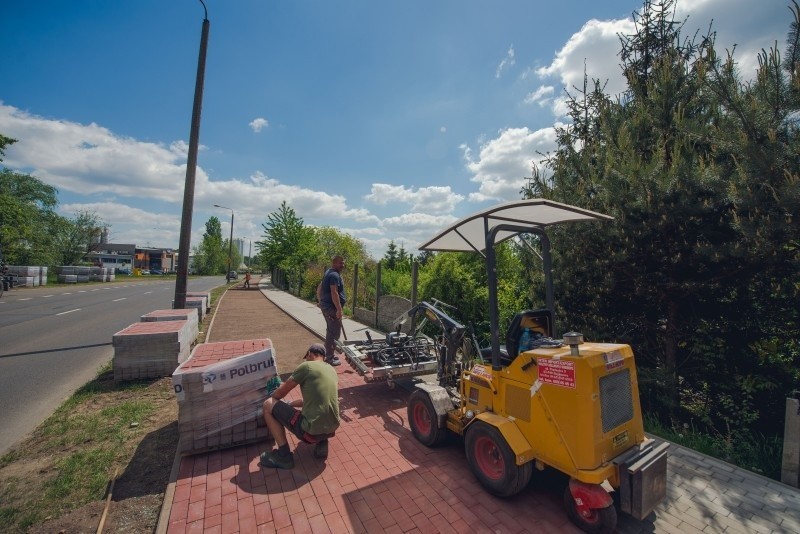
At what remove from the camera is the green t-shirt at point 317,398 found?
3.75 metres

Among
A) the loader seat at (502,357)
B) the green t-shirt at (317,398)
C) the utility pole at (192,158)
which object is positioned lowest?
the green t-shirt at (317,398)

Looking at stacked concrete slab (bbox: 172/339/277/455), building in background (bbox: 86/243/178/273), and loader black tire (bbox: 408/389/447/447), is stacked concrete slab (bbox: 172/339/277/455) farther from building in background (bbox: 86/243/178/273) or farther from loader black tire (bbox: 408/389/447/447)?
building in background (bbox: 86/243/178/273)

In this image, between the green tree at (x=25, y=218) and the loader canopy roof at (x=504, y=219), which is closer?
the loader canopy roof at (x=504, y=219)

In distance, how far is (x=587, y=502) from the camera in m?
2.67

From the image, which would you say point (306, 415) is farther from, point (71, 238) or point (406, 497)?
point (71, 238)

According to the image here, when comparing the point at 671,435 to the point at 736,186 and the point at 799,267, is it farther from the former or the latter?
the point at 736,186

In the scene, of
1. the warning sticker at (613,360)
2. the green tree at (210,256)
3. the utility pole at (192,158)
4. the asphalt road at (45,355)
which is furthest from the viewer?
the green tree at (210,256)

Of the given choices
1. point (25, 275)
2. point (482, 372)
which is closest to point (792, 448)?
point (482, 372)

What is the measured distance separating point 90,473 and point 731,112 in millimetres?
7899

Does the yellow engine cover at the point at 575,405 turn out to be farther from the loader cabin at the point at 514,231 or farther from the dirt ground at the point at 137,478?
the dirt ground at the point at 137,478

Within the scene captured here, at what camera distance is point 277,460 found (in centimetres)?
368

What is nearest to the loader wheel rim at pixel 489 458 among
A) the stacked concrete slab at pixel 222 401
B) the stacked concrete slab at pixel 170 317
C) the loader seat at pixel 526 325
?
the loader seat at pixel 526 325

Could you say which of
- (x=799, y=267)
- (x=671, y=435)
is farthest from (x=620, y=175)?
(x=671, y=435)

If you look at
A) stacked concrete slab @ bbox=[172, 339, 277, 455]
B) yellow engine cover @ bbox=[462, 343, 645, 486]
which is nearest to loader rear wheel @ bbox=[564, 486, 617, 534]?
yellow engine cover @ bbox=[462, 343, 645, 486]
